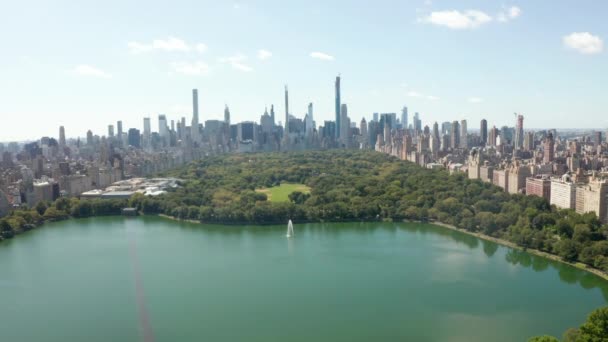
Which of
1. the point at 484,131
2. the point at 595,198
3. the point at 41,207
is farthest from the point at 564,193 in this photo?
the point at 484,131

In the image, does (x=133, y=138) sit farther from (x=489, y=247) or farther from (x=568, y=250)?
(x=568, y=250)

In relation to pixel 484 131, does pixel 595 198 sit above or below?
below

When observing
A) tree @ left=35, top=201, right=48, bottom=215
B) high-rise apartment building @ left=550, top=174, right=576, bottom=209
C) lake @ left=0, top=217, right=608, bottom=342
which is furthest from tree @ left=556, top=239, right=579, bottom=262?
tree @ left=35, top=201, right=48, bottom=215

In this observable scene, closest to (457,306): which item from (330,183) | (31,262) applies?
(31,262)

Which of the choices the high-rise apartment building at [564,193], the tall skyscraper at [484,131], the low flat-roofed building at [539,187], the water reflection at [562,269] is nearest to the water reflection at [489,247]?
the water reflection at [562,269]

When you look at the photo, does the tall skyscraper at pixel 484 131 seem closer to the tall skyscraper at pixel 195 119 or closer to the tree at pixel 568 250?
the tall skyscraper at pixel 195 119

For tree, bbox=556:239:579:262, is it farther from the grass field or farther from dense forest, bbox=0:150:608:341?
the grass field

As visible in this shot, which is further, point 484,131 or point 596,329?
point 484,131
